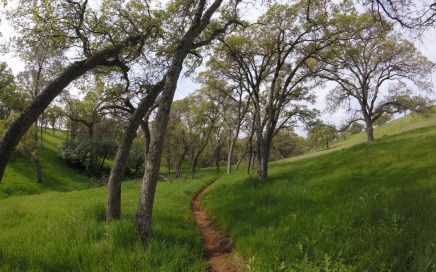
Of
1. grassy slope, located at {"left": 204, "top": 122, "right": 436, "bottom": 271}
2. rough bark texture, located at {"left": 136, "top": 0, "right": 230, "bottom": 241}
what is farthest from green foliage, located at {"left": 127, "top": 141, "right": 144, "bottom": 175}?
rough bark texture, located at {"left": 136, "top": 0, "right": 230, "bottom": 241}

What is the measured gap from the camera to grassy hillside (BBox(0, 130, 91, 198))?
36975 mm

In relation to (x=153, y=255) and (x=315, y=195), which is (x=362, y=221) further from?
(x=153, y=255)

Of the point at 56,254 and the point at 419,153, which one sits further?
the point at 419,153

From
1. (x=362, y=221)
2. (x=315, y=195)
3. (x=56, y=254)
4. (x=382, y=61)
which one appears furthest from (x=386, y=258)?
(x=382, y=61)

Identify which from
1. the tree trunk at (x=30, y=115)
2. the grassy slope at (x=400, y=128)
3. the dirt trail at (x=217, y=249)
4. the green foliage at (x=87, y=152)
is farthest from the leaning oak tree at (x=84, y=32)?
the green foliage at (x=87, y=152)

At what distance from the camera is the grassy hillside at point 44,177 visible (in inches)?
1456

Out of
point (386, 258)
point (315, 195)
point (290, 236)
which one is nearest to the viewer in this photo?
point (386, 258)

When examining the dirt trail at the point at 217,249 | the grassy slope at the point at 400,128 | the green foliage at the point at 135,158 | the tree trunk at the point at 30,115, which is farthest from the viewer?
the green foliage at the point at 135,158

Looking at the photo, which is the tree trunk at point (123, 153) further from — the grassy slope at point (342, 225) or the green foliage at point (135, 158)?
the green foliage at point (135, 158)

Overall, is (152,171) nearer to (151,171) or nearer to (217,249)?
(151,171)

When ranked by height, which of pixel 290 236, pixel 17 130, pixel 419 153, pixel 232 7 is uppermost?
pixel 232 7

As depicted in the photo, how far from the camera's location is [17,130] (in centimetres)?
654

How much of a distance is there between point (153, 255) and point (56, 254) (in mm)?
1989

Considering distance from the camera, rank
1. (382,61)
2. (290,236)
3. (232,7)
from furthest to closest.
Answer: (382,61) → (232,7) → (290,236)
